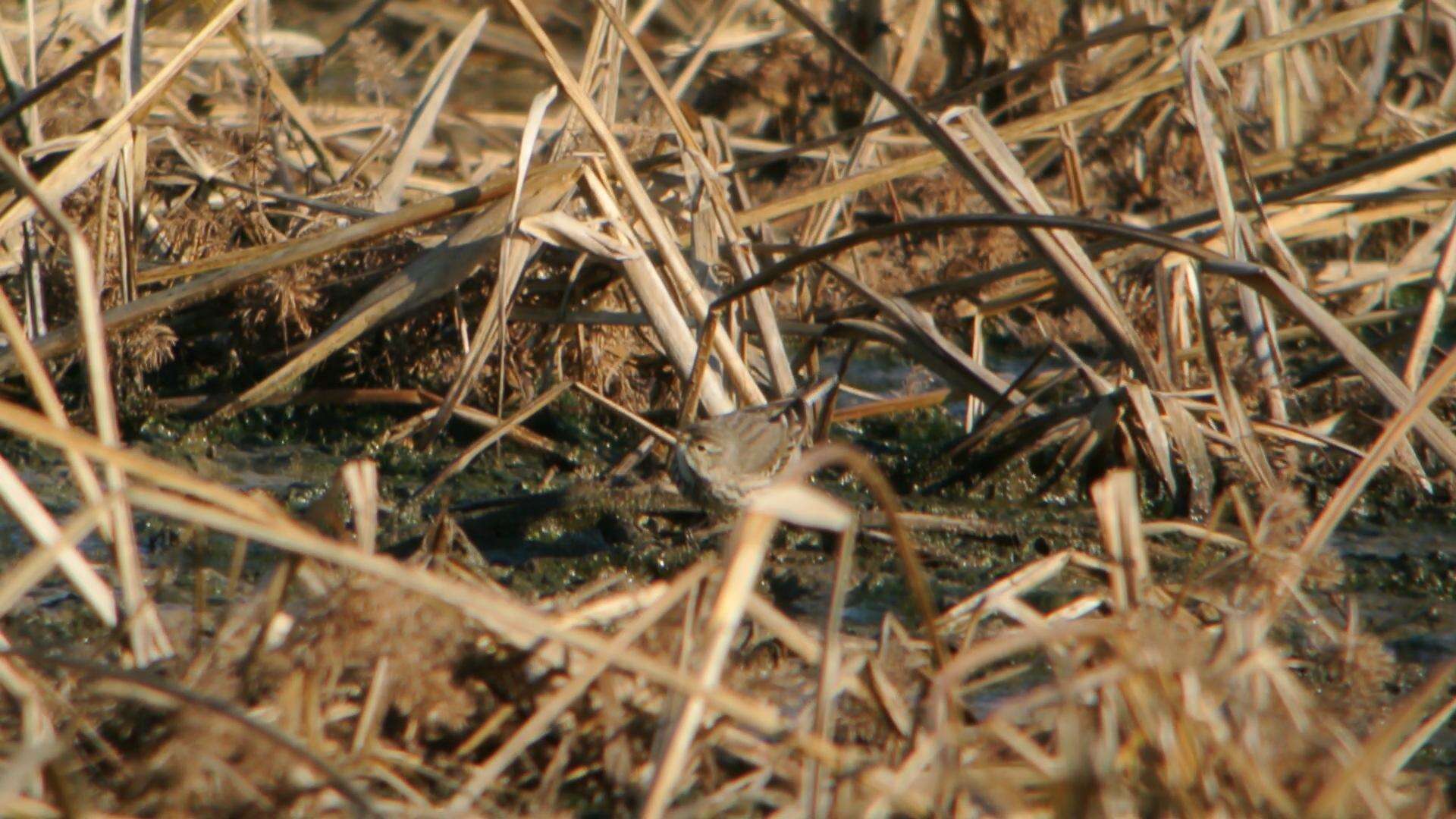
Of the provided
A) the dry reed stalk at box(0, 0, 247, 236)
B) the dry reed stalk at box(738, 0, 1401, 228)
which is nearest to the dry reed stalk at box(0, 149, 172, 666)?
the dry reed stalk at box(0, 0, 247, 236)

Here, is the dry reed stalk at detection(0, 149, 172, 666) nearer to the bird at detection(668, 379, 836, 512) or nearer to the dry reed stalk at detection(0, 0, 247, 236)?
the dry reed stalk at detection(0, 0, 247, 236)

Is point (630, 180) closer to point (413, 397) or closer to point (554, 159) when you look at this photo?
point (554, 159)

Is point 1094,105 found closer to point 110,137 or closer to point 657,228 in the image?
point 657,228

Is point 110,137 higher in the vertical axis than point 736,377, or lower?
higher

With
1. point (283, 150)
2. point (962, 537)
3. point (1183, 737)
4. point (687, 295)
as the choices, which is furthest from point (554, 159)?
point (1183, 737)

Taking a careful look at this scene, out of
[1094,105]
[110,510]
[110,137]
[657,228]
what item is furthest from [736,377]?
[110,510]

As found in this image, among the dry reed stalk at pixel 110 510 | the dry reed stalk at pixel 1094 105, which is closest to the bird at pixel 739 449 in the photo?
the dry reed stalk at pixel 1094 105

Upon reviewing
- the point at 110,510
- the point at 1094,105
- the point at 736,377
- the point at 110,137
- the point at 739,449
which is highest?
the point at 110,137
